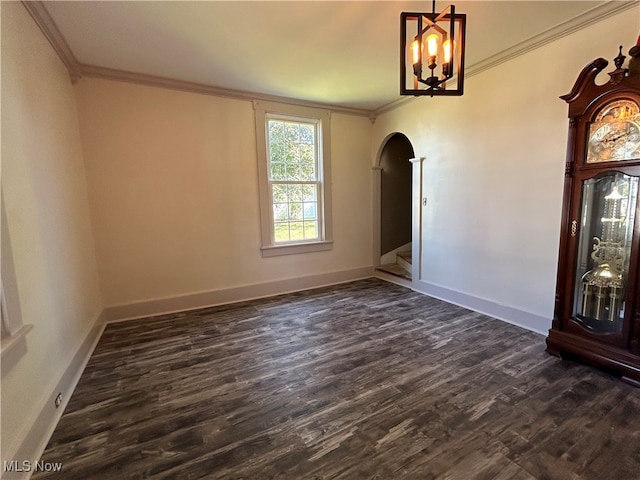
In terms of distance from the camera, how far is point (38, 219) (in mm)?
1912

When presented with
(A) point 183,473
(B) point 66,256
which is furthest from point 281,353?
(B) point 66,256

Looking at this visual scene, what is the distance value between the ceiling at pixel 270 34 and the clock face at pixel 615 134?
87 centimetres

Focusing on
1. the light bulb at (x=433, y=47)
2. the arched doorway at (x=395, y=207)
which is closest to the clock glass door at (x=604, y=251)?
the light bulb at (x=433, y=47)

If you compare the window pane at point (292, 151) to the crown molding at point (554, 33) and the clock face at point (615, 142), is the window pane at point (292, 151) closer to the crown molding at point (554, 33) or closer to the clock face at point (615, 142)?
the crown molding at point (554, 33)

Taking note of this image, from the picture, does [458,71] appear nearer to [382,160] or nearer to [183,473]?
[183,473]

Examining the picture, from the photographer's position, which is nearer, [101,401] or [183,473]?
[183,473]

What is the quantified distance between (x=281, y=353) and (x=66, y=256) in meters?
1.94

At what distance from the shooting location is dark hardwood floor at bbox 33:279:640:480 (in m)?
1.48

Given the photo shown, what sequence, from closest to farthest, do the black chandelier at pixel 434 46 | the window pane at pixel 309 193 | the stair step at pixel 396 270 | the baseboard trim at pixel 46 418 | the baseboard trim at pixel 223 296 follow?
the baseboard trim at pixel 46 418
the black chandelier at pixel 434 46
the baseboard trim at pixel 223 296
the window pane at pixel 309 193
the stair step at pixel 396 270

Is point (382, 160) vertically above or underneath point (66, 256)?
above

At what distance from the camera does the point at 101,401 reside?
6.57 ft

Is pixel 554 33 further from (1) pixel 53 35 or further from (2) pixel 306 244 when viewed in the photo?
(1) pixel 53 35

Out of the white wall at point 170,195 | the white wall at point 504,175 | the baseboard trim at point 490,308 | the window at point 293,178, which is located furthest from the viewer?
the window at point 293,178

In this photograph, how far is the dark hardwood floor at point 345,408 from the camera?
1477mm
